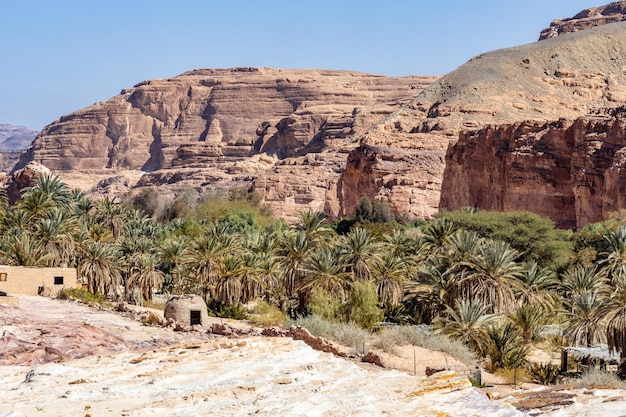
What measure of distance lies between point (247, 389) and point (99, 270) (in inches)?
1285

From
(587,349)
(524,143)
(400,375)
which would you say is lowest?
(587,349)

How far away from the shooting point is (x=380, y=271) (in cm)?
4381

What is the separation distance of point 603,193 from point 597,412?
62530 millimetres

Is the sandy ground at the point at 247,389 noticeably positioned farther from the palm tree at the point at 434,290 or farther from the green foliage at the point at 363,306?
the palm tree at the point at 434,290

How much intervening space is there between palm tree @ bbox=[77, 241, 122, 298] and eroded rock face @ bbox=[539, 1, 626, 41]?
133480 mm

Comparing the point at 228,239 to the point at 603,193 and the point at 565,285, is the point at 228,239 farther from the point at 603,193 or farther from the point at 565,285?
the point at 603,193

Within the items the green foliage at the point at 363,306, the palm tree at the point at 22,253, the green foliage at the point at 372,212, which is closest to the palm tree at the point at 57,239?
the palm tree at the point at 22,253

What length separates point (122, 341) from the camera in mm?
23641

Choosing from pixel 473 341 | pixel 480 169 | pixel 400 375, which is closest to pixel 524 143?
pixel 480 169

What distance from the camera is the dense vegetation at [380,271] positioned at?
3369 cm

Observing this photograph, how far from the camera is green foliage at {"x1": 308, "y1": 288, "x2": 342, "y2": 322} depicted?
39312mm

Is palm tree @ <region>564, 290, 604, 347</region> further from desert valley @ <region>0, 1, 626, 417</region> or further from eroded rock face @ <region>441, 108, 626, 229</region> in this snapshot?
eroded rock face @ <region>441, 108, 626, 229</region>

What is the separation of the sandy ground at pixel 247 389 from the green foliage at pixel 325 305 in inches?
775

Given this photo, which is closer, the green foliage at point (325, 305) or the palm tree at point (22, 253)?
the green foliage at point (325, 305)
